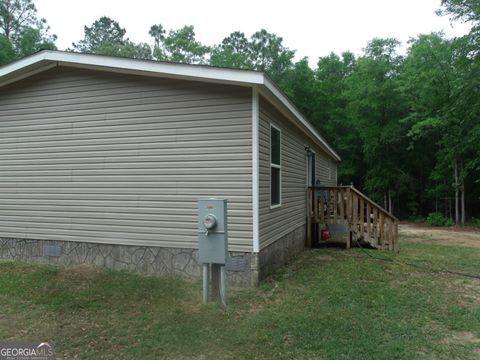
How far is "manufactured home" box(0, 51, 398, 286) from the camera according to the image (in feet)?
15.8

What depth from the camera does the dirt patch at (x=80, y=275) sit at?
482cm

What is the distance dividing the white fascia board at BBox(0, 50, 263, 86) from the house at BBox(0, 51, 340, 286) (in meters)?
0.02

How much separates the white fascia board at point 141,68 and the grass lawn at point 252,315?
9.48ft

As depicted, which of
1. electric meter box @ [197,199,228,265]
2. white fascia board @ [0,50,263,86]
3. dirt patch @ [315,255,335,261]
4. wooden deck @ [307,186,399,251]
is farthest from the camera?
wooden deck @ [307,186,399,251]

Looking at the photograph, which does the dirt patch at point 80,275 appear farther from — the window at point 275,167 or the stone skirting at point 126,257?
the window at point 275,167

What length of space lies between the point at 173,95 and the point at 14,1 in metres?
25.5

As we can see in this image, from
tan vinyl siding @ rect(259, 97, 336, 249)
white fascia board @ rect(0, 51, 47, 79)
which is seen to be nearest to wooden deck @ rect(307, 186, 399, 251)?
tan vinyl siding @ rect(259, 97, 336, 249)

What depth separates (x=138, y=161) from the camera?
5340 millimetres

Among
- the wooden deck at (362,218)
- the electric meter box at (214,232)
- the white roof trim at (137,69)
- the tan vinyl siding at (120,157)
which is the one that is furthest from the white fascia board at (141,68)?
the wooden deck at (362,218)

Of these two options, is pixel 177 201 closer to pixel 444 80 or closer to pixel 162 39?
pixel 444 80

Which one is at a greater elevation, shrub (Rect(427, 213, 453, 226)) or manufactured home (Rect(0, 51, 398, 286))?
manufactured home (Rect(0, 51, 398, 286))

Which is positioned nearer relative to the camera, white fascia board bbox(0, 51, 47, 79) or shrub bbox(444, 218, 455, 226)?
white fascia board bbox(0, 51, 47, 79)

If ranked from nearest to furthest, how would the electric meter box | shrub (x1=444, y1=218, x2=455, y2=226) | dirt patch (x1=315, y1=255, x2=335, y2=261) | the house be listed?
the electric meter box → the house → dirt patch (x1=315, y1=255, x2=335, y2=261) → shrub (x1=444, y1=218, x2=455, y2=226)

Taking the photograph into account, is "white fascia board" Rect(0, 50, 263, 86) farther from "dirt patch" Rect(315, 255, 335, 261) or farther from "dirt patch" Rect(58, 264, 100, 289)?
"dirt patch" Rect(315, 255, 335, 261)
